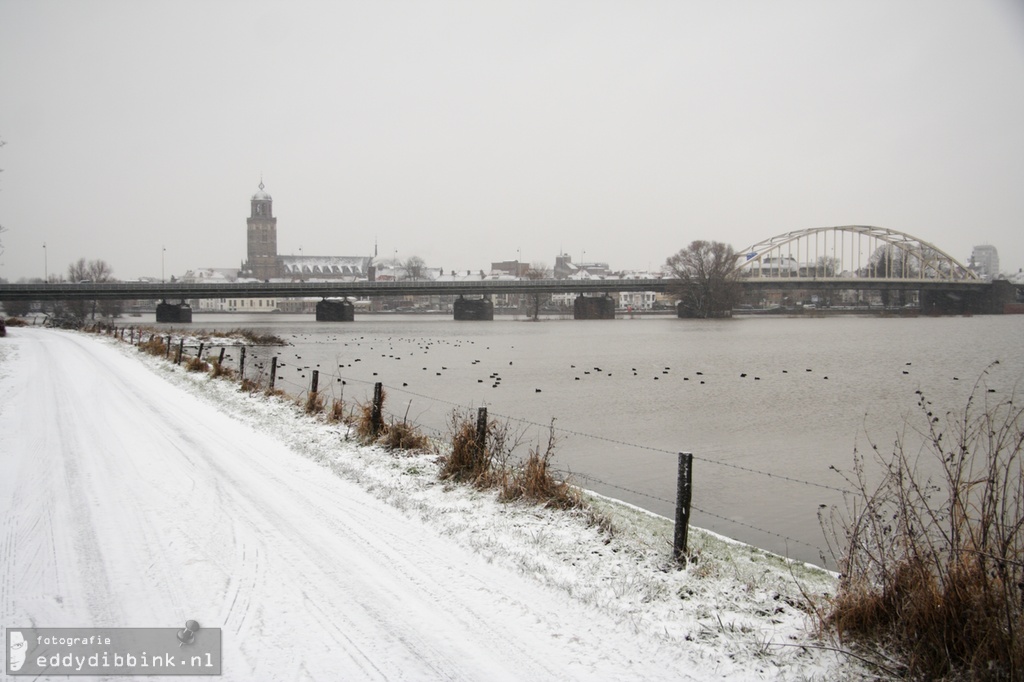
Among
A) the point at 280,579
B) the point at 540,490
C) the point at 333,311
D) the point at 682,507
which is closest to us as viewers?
the point at 280,579

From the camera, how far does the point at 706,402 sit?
23500mm

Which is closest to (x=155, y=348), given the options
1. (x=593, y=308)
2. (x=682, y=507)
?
(x=682, y=507)

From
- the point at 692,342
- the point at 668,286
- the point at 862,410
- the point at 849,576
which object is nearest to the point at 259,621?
the point at 849,576

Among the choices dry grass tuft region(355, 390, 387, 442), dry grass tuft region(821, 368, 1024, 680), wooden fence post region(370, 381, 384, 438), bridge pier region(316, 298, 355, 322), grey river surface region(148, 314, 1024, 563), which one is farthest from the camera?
bridge pier region(316, 298, 355, 322)

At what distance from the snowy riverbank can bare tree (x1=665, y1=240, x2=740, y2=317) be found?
346 feet

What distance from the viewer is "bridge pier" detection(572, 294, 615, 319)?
410ft

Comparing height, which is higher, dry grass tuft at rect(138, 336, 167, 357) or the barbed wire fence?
dry grass tuft at rect(138, 336, 167, 357)

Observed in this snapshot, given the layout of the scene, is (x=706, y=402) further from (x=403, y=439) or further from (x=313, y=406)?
(x=403, y=439)

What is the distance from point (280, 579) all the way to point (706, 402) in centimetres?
1898

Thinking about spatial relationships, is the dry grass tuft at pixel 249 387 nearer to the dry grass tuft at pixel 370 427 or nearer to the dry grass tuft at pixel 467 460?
the dry grass tuft at pixel 370 427

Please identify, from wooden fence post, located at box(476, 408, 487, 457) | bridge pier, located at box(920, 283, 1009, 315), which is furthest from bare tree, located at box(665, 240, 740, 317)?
wooden fence post, located at box(476, 408, 487, 457)

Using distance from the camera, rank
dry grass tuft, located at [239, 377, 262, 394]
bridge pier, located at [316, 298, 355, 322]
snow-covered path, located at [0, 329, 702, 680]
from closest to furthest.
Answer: snow-covered path, located at [0, 329, 702, 680] → dry grass tuft, located at [239, 377, 262, 394] → bridge pier, located at [316, 298, 355, 322]

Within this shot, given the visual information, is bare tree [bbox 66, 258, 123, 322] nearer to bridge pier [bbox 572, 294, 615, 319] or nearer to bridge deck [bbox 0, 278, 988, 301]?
bridge deck [bbox 0, 278, 988, 301]

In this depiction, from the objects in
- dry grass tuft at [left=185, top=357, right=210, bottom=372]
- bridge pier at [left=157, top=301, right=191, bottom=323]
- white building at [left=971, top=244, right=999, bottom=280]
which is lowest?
dry grass tuft at [left=185, top=357, right=210, bottom=372]
